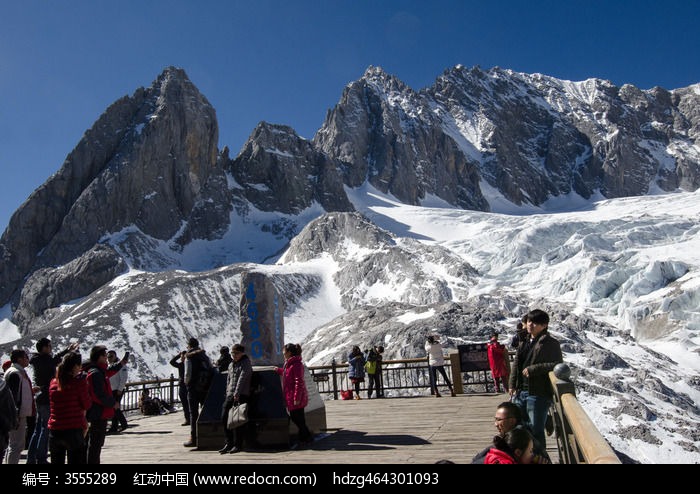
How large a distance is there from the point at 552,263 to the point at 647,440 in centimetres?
5064

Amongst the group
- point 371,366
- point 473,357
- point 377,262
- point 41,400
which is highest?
point 377,262

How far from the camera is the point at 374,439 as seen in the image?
994 cm

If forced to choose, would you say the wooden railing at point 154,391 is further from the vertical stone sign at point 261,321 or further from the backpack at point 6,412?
the backpack at point 6,412

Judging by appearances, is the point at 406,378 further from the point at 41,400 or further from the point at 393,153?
the point at 393,153

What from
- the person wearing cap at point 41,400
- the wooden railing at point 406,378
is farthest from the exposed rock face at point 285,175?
the person wearing cap at point 41,400

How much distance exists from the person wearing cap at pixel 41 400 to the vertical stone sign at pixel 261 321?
12.3ft

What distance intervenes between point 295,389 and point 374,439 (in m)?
1.72

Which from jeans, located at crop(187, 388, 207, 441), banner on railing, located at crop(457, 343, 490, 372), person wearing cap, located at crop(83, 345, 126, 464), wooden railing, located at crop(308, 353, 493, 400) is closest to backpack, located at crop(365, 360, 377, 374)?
wooden railing, located at crop(308, 353, 493, 400)

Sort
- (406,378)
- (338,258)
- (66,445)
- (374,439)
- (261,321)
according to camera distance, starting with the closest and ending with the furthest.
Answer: (66,445) < (374,439) < (261,321) < (406,378) < (338,258)

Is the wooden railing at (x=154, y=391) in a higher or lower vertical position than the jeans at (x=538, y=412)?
lower

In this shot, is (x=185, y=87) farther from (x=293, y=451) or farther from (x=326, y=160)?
(x=293, y=451)

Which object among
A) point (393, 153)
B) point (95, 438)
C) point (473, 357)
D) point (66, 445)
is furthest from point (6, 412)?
point (393, 153)

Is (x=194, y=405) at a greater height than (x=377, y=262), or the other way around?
(x=377, y=262)

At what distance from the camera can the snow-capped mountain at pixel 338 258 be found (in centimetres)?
3362
